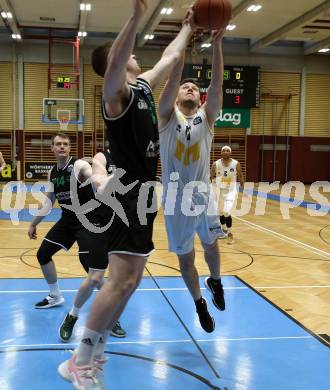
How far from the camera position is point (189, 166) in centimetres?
378

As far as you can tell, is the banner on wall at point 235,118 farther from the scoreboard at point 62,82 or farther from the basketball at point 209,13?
the basketball at point 209,13

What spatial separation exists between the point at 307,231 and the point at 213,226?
7.18 meters

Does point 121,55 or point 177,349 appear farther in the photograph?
point 177,349

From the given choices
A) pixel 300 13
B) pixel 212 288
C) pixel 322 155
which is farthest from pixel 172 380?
pixel 322 155

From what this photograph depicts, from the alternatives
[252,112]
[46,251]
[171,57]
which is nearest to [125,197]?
[171,57]

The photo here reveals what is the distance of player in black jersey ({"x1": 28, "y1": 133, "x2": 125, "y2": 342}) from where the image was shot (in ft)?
14.1

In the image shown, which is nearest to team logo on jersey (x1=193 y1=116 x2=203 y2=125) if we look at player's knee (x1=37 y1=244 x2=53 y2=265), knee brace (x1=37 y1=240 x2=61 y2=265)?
knee brace (x1=37 y1=240 x2=61 y2=265)

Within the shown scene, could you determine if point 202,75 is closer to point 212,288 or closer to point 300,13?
point 300,13

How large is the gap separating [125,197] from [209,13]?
132 cm

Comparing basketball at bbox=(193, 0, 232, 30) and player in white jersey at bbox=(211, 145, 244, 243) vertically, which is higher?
basketball at bbox=(193, 0, 232, 30)

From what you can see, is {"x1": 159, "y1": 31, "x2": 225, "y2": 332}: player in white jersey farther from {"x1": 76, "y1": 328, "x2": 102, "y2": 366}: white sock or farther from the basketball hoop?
the basketball hoop

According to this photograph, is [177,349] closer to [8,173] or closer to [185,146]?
[185,146]

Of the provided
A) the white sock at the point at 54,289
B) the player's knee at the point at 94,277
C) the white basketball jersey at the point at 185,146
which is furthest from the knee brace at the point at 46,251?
the white basketball jersey at the point at 185,146

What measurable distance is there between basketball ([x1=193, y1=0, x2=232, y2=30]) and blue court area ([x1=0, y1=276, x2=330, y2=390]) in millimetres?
2441
